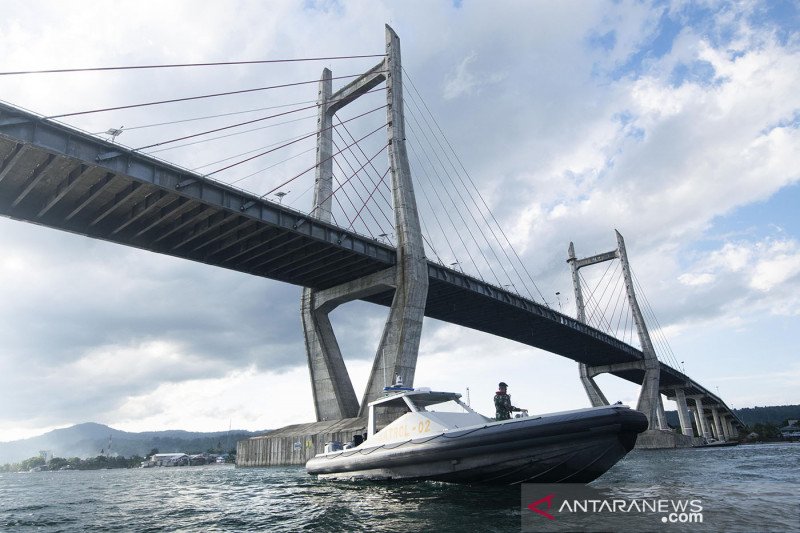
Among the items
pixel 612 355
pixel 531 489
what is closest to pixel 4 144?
pixel 531 489

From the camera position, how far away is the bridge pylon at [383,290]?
116ft

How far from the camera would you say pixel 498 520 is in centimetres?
899

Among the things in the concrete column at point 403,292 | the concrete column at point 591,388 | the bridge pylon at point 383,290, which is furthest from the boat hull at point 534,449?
the concrete column at point 591,388

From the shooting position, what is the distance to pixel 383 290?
127 ft

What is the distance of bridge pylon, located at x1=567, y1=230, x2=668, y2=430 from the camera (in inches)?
2870

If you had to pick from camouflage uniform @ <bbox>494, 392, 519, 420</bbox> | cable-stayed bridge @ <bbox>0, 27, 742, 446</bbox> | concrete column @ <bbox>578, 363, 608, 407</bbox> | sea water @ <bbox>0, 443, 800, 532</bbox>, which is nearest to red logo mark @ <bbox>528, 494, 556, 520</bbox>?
sea water @ <bbox>0, 443, 800, 532</bbox>

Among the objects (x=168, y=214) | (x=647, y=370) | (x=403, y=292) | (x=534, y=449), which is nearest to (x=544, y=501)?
(x=534, y=449)

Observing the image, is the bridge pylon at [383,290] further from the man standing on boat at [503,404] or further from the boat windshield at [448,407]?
the man standing on boat at [503,404]

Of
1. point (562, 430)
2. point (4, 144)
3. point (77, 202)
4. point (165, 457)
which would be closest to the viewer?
point (562, 430)

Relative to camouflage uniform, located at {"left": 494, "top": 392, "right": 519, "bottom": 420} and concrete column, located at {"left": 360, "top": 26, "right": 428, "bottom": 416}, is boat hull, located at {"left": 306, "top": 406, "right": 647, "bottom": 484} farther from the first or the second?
concrete column, located at {"left": 360, "top": 26, "right": 428, "bottom": 416}

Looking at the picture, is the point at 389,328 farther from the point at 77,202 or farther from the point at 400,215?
the point at 77,202

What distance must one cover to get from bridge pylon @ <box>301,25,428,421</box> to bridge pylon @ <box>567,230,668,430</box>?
159 ft

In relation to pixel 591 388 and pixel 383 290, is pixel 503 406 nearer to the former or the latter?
pixel 383 290

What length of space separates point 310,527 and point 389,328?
26355mm
